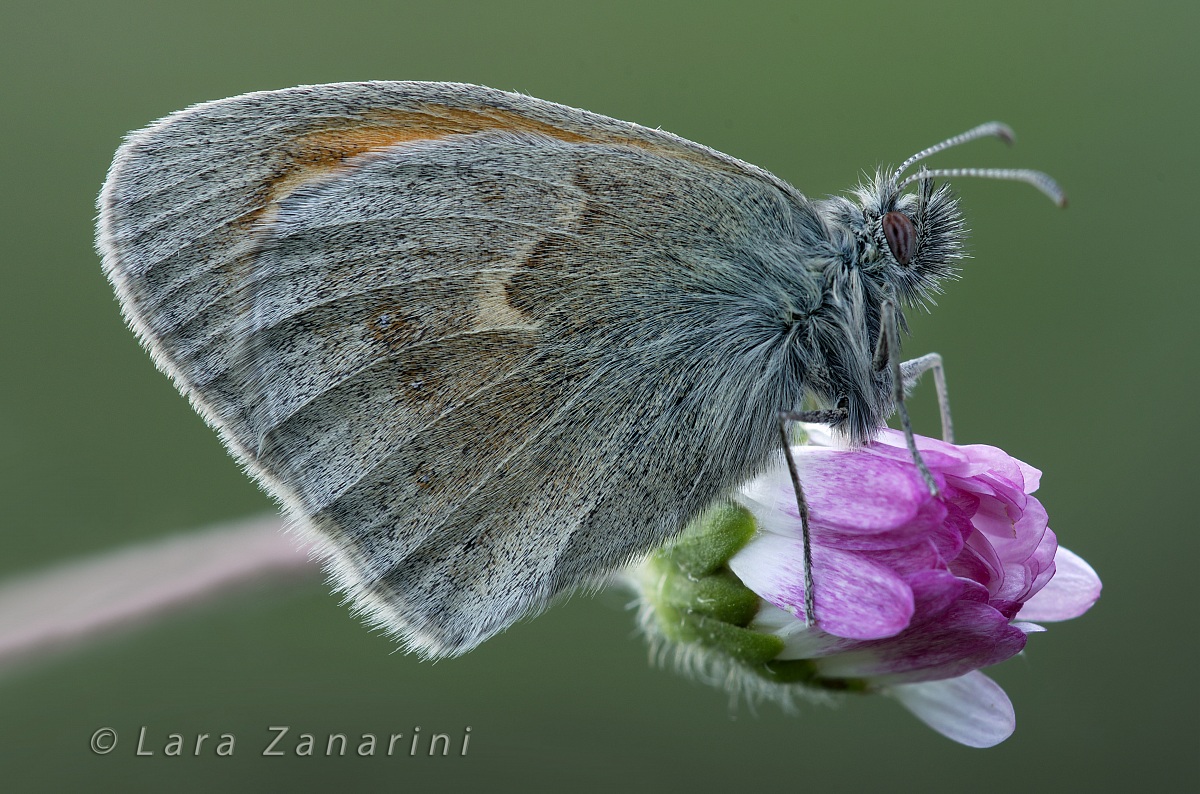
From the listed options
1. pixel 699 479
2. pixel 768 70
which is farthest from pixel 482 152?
pixel 768 70

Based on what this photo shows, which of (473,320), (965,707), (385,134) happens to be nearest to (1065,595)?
(965,707)

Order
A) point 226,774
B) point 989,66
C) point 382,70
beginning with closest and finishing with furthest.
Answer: point 226,774 < point 382,70 < point 989,66

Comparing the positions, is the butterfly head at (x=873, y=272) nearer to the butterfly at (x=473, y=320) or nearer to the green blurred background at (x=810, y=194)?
the butterfly at (x=473, y=320)

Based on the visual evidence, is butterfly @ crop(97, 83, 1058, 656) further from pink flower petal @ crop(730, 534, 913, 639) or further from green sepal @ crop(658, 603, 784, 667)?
green sepal @ crop(658, 603, 784, 667)

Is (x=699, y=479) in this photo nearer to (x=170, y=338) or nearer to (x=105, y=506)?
(x=170, y=338)

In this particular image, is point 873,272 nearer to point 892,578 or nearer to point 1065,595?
point 892,578

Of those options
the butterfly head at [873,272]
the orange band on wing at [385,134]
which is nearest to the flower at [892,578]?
the butterfly head at [873,272]
